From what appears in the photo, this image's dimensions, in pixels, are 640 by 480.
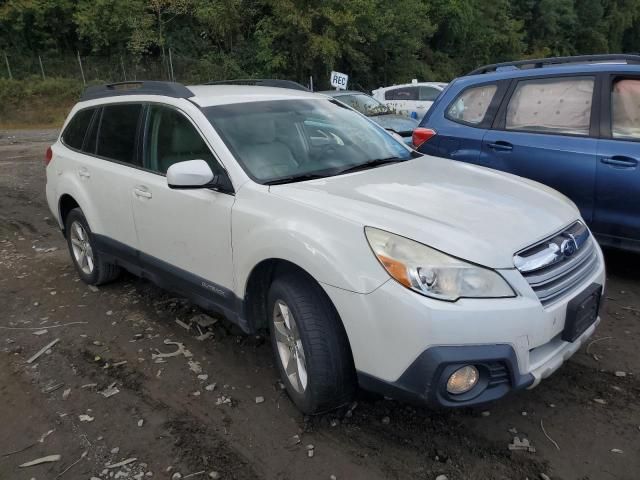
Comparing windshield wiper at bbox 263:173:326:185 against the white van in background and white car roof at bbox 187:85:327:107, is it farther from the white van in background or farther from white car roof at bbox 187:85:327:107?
the white van in background

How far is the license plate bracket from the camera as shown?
8.49ft

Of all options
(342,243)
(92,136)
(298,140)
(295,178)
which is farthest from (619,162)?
(92,136)

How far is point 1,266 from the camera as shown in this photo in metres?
5.64

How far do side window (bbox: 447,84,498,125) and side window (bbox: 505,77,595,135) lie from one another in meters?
0.25

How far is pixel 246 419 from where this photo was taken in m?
2.96

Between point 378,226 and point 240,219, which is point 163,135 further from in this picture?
point 378,226

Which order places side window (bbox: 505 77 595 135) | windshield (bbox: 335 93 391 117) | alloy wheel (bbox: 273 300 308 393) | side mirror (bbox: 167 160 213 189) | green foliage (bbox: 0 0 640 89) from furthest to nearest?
green foliage (bbox: 0 0 640 89) < windshield (bbox: 335 93 391 117) < side window (bbox: 505 77 595 135) < side mirror (bbox: 167 160 213 189) < alloy wheel (bbox: 273 300 308 393)

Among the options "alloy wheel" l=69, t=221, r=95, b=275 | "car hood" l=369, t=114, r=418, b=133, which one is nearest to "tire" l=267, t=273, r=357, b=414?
"alloy wheel" l=69, t=221, r=95, b=275

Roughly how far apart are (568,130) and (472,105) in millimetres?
999

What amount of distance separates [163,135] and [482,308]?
8.16 feet

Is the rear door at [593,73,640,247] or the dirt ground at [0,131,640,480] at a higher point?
the rear door at [593,73,640,247]

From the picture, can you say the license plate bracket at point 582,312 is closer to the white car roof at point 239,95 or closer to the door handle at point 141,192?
the white car roof at point 239,95

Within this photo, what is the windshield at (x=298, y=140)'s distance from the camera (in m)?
3.28

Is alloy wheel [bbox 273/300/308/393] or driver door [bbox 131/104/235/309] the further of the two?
driver door [bbox 131/104/235/309]
